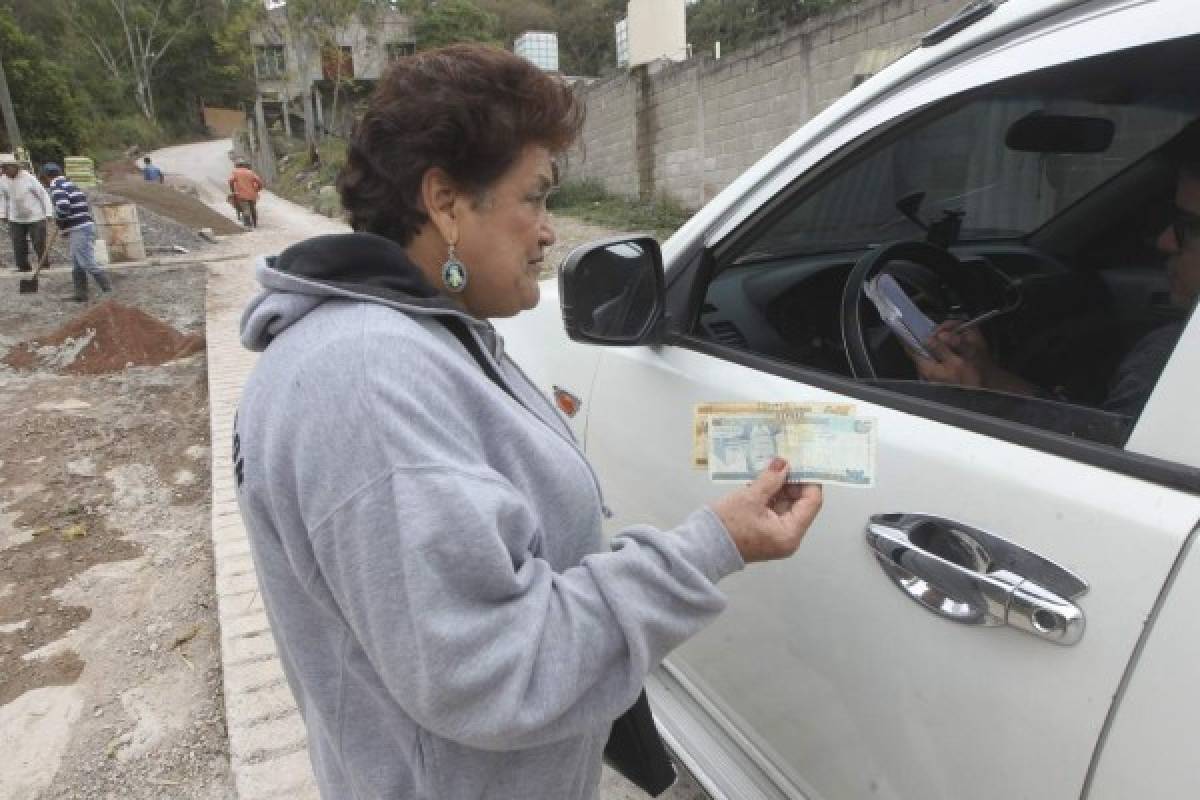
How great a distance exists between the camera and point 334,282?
37.9 inches

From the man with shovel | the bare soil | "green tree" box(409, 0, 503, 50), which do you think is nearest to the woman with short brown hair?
the bare soil

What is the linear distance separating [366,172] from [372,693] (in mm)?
651

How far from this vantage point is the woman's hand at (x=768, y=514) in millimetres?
1048

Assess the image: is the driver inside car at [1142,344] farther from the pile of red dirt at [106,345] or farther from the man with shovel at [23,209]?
the man with shovel at [23,209]

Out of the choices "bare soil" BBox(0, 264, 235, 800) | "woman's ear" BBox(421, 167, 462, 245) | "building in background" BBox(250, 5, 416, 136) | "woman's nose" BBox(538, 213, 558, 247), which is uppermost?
"building in background" BBox(250, 5, 416, 136)

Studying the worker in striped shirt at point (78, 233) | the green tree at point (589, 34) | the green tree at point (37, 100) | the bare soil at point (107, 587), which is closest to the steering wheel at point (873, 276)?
the bare soil at point (107, 587)

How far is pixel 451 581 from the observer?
833 millimetres

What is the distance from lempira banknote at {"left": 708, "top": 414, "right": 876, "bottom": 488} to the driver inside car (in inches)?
16.4

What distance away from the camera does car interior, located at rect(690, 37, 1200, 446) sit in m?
1.50

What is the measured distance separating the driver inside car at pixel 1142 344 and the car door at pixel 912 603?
9.2 inches

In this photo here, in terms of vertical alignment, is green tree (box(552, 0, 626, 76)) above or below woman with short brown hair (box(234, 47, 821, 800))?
above

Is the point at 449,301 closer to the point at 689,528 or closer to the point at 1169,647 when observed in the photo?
the point at 689,528

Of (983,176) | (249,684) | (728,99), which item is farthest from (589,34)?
(249,684)

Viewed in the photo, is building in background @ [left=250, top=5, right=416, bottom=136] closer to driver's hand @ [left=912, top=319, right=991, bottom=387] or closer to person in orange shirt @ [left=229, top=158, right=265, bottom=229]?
person in orange shirt @ [left=229, top=158, right=265, bottom=229]
